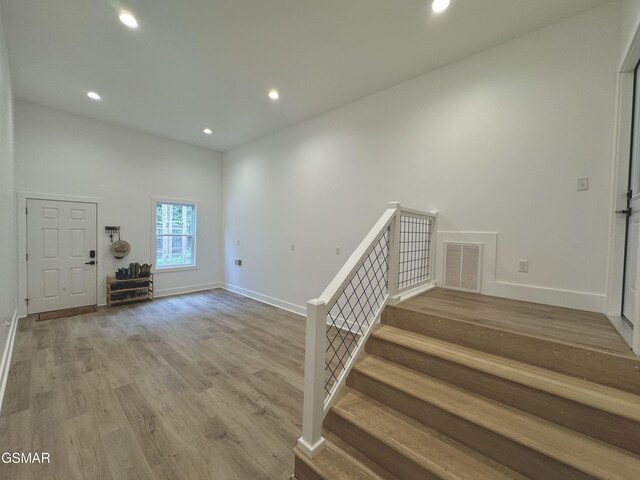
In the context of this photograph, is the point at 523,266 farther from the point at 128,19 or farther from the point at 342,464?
the point at 128,19

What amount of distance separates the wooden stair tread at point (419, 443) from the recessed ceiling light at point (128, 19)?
373 centimetres

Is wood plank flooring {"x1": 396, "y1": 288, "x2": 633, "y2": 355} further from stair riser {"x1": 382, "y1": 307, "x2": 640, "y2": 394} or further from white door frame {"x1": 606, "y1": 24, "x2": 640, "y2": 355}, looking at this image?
white door frame {"x1": 606, "y1": 24, "x2": 640, "y2": 355}

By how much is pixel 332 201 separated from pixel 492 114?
7.42ft

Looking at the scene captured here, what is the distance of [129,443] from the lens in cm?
175

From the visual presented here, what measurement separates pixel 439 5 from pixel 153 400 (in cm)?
419

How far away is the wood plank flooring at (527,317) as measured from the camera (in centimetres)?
165

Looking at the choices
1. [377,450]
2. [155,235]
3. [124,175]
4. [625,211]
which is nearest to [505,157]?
[625,211]

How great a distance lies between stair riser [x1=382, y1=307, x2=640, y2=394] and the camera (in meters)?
1.38

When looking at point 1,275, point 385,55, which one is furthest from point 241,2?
point 1,275

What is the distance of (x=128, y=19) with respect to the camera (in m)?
2.38

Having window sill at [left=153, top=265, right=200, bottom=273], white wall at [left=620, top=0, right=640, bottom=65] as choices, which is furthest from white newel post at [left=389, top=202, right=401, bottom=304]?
window sill at [left=153, top=265, right=200, bottom=273]

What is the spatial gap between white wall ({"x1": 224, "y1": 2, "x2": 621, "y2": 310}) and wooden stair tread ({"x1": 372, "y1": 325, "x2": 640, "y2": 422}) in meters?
1.22

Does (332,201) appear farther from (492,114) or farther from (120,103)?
(120,103)

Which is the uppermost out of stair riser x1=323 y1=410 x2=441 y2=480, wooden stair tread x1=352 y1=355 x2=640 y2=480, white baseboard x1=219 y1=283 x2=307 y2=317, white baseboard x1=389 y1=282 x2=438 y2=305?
white baseboard x1=389 y1=282 x2=438 y2=305
